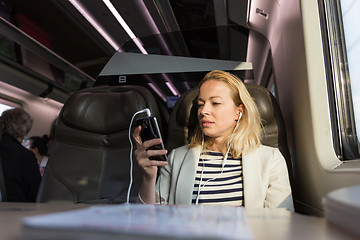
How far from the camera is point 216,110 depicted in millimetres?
1700

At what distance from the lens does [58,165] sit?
209 centimetres

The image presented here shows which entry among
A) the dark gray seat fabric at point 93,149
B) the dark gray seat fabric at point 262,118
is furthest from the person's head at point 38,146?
the dark gray seat fabric at point 262,118

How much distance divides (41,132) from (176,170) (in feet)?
13.6

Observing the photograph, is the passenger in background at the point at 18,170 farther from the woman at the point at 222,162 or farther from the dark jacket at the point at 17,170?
the woman at the point at 222,162

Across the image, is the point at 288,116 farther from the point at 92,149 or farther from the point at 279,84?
the point at 92,149

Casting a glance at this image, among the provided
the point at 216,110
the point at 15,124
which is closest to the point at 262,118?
the point at 216,110

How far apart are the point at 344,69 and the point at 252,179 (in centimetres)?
68

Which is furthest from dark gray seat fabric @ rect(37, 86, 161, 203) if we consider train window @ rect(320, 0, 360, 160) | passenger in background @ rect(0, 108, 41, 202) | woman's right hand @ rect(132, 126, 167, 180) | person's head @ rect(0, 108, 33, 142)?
person's head @ rect(0, 108, 33, 142)

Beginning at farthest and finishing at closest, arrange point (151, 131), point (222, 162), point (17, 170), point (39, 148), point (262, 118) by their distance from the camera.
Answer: point (39, 148), point (17, 170), point (262, 118), point (222, 162), point (151, 131)

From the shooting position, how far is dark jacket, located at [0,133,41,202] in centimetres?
269

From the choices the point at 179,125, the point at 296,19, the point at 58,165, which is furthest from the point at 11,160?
the point at 296,19

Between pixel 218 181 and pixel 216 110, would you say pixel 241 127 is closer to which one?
pixel 216 110

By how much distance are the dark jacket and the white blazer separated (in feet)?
5.27

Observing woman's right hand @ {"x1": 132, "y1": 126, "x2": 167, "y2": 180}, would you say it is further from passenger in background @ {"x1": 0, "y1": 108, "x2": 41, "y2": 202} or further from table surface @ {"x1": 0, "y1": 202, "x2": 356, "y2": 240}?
passenger in background @ {"x1": 0, "y1": 108, "x2": 41, "y2": 202}
